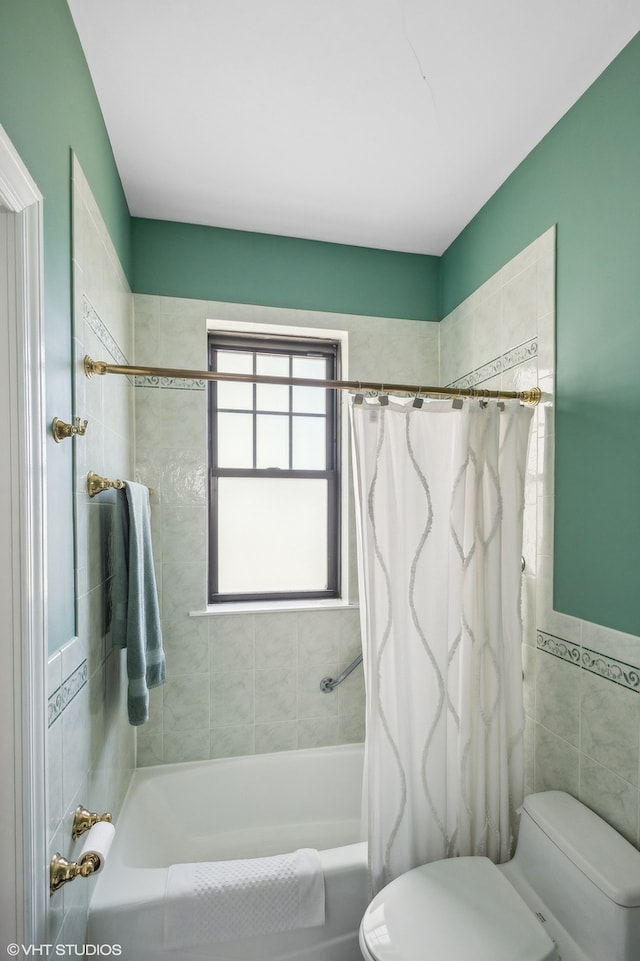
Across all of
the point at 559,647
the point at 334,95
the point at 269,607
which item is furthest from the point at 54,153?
the point at 559,647

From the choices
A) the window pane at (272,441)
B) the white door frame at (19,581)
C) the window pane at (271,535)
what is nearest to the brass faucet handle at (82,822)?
the white door frame at (19,581)

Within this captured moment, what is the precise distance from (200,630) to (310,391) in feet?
4.18

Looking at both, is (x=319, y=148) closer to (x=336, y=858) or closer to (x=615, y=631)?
(x=615, y=631)

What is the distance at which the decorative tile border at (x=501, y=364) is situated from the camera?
5.66 feet

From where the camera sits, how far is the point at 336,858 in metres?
1.49

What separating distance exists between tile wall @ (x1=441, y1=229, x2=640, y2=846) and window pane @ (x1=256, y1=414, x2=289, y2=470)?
0.96 m

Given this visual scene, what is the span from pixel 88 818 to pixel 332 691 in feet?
4.35

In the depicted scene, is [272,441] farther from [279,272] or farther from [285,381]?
[285,381]

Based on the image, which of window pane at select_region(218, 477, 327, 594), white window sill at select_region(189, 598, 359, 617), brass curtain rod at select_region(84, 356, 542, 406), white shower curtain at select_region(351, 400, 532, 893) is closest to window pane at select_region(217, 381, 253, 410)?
window pane at select_region(218, 477, 327, 594)

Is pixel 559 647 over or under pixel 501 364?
under

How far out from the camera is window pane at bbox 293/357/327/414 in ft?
8.08

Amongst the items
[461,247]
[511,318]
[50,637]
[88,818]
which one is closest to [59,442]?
[50,637]

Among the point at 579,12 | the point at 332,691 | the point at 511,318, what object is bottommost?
the point at 332,691

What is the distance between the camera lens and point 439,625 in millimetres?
1509
